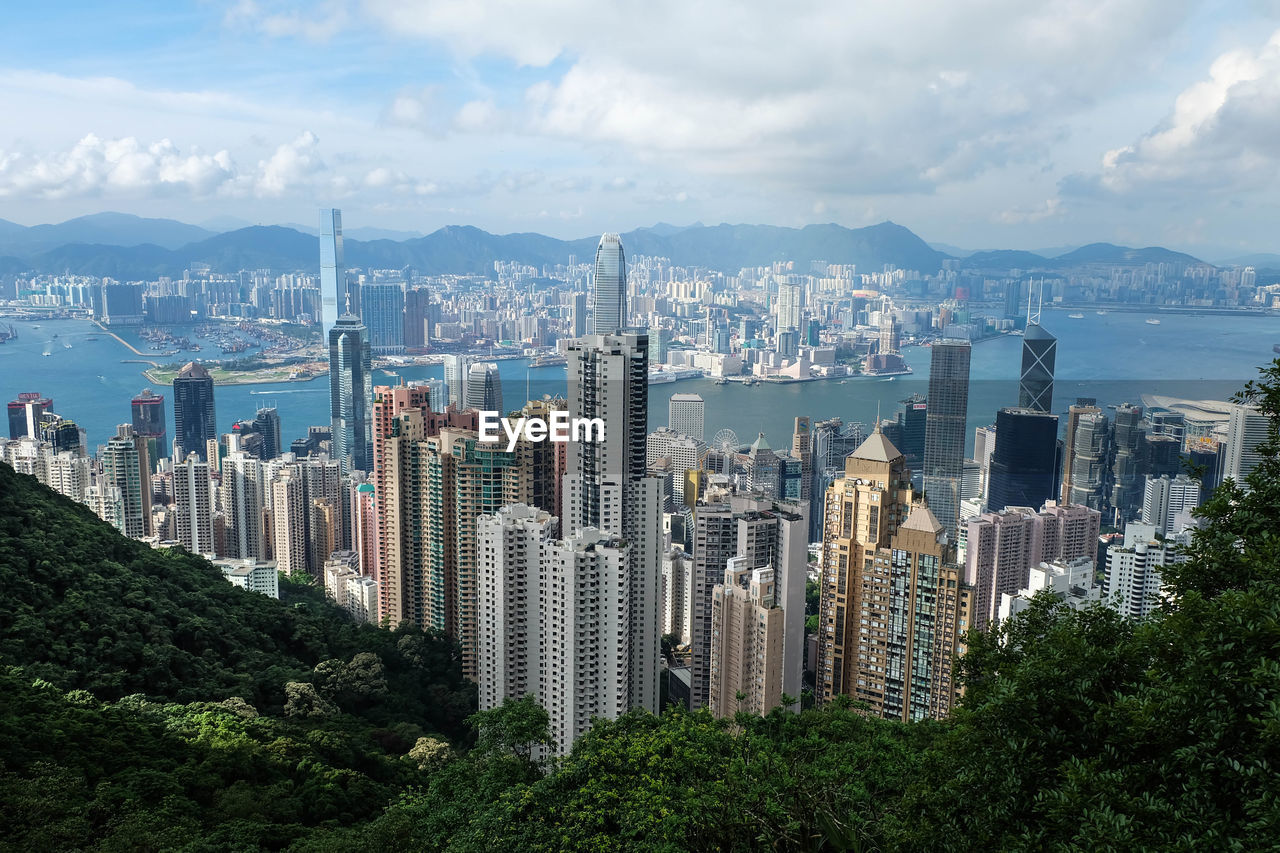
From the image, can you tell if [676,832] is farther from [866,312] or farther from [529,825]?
[866,312]

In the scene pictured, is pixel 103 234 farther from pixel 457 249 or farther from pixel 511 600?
pixel 511 600

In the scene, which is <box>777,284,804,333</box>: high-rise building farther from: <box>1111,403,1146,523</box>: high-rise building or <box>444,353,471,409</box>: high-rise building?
<box>1111,403,1146,523</box>: high-rise building

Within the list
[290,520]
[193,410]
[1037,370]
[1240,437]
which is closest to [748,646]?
[1240,437]

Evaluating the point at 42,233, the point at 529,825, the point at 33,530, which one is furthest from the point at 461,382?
the point at 529,825

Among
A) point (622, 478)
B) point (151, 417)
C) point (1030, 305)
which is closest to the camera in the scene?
point (622, 478)

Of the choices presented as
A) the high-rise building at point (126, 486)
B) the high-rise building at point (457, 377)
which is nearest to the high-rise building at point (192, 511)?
the high-rise building at point (126, 486)

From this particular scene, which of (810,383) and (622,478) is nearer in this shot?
(622,478)
